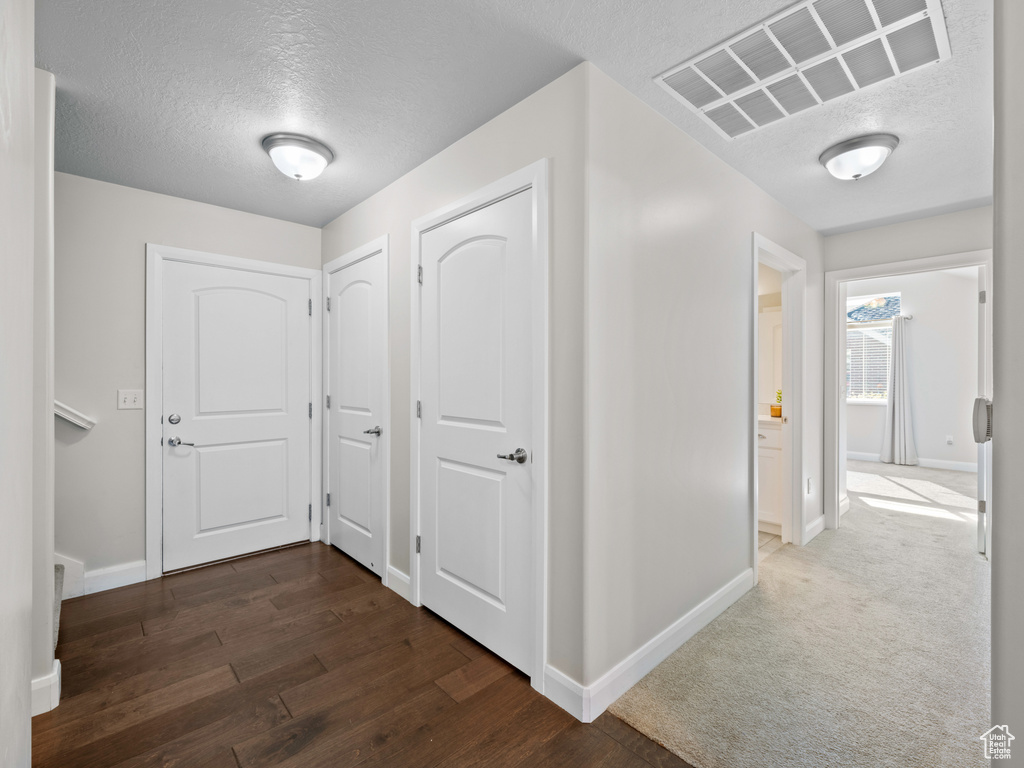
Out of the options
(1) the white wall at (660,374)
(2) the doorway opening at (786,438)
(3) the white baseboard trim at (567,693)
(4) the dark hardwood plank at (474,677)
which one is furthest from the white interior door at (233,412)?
(2) the doorway opening at (786,438)

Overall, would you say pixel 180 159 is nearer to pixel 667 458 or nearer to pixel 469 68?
pixel 469 68

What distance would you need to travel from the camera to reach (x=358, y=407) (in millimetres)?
3182

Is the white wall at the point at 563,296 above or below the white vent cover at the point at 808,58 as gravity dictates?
below

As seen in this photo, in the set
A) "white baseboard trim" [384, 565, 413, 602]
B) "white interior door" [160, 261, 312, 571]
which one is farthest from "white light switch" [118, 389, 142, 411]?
"white baseboard trim" [384, 565, 413, 602]

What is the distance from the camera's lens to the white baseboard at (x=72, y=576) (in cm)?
269

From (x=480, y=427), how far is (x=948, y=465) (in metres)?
7.35

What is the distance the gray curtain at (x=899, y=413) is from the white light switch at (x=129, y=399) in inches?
337

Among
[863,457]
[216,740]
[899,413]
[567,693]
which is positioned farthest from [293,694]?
[863,457]

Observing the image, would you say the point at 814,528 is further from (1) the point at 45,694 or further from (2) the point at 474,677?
(1) the point at 45,694

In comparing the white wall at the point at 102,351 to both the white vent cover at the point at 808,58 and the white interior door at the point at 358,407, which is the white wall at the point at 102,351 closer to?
the white interior door at the point at 358,407

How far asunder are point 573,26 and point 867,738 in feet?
8.58

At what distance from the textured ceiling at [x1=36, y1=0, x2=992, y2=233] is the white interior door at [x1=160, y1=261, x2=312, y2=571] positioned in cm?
73

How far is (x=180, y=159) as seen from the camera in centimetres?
256

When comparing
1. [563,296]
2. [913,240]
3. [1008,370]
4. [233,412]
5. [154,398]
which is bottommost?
[233,412]
